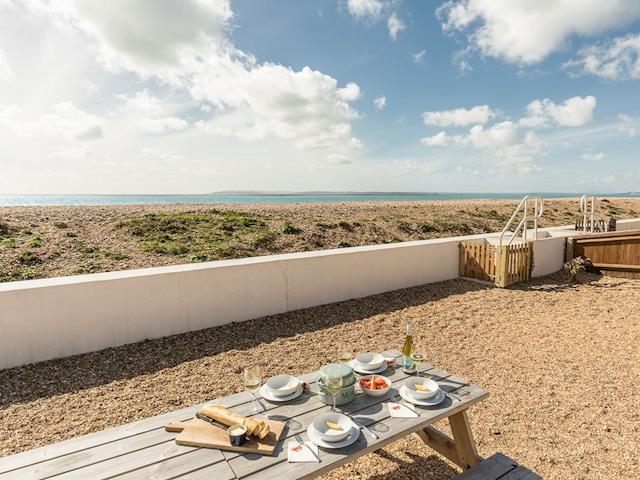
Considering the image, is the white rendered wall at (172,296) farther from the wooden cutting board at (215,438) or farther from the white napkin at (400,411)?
the white napkin at (400,411)

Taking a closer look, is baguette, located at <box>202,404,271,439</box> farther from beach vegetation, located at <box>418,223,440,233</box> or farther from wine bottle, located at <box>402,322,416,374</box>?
beach vegetation, located at <box>418,223,440,233</box>

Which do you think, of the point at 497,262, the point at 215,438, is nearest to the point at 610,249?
the point at 497,262

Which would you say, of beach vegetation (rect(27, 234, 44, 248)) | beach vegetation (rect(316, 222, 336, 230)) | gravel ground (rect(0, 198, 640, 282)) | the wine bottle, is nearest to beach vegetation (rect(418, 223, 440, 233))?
gravel ground (rect(0, 198, 640, 282))

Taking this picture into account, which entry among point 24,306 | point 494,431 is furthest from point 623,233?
point 24,306

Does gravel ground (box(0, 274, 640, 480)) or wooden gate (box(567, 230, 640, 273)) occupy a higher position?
wooden gate (box(567, 230, 640, 273))

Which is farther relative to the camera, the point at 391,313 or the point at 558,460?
the point at 391,313

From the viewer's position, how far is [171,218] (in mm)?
16250

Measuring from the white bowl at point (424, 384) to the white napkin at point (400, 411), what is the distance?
113 millimetres

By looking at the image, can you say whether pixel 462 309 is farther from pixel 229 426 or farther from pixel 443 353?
pixel 229 426

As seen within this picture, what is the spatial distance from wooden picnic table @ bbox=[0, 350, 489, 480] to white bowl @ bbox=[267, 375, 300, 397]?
0.07 meters

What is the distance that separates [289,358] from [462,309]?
11.4 ft

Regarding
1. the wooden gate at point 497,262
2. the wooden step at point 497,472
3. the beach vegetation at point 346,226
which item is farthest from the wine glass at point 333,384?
the beach vegetation at point 346,226

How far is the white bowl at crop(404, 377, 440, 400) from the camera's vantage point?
226 cm

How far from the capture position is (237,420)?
6.41ft
